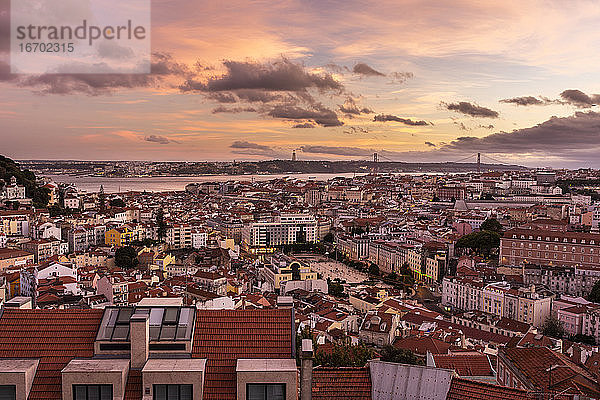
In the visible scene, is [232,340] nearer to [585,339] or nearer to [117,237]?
[585,339]

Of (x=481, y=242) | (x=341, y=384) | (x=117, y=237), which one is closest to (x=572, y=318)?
(x=481, y=242)

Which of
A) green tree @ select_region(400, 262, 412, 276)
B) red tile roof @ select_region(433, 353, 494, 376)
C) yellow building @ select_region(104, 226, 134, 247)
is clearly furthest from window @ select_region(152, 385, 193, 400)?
yellow building @ select_region(104, 226, 134, 247)

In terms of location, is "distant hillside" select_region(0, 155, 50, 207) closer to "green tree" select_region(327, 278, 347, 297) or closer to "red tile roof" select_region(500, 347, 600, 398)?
"green tree" select_region(327, 278, 347, 297)

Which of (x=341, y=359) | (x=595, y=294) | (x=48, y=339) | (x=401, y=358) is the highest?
(x=48, y=339)

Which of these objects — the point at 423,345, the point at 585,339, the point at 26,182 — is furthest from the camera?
the point at 26,182

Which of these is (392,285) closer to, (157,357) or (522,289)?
(522,289)

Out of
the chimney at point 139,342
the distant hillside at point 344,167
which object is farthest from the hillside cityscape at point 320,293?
the distant hillside at point 344,167

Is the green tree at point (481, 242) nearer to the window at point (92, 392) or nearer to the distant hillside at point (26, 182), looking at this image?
the distant hillside at point (26, 182)
